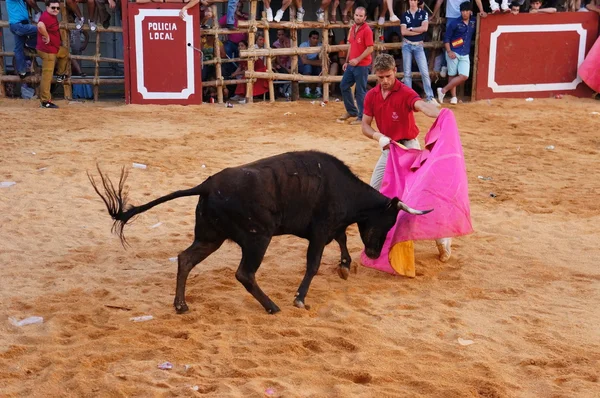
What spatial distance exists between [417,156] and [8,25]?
9.47 m

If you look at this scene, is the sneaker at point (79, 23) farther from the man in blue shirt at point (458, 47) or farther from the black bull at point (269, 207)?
the black bull at point (269, 207)

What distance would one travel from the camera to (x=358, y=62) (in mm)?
11969

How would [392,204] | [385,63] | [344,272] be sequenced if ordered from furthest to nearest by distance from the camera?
1. [385,63]
2. [344,272]
3. [392,204]

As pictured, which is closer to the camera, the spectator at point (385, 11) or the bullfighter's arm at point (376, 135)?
the bullfighter's arm at point (376, 135)

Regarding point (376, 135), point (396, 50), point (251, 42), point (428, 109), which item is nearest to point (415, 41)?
point (396, 50)

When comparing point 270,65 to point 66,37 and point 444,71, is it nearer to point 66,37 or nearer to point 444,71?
point 444,71

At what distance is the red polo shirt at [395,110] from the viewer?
6352 millimetres

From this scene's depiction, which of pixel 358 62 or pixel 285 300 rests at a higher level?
pixel 358 62

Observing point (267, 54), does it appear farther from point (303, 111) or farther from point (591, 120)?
point (591, 120)

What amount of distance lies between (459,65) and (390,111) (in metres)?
8.03

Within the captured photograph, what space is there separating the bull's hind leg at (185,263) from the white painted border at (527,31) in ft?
33.8

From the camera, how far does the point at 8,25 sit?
13312 mm

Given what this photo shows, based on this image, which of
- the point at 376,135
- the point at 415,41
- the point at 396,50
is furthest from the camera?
the point at 396,50

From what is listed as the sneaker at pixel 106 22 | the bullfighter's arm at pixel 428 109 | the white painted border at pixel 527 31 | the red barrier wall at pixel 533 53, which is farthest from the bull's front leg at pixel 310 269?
the white painted border at pixel 527 31
